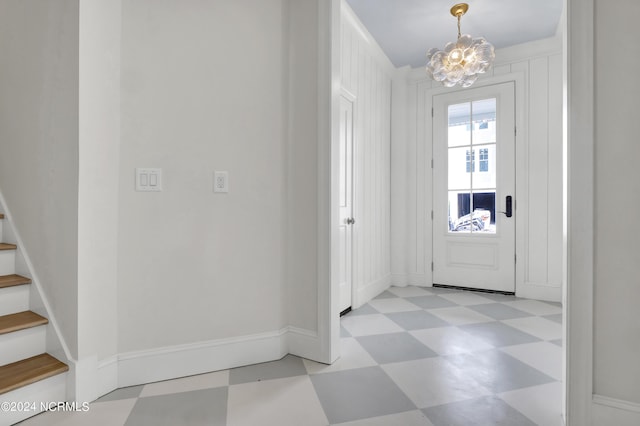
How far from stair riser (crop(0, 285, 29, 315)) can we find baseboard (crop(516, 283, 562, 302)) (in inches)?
174

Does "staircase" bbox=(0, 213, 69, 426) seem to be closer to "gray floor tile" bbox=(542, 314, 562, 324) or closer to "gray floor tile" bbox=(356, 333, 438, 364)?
"gray floor tile" bbox=(356, 333, 438, 364)

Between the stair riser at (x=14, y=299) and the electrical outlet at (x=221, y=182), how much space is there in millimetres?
1170

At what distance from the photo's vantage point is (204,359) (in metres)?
1.94

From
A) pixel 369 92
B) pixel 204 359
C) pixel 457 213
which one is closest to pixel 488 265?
pixel 457 213

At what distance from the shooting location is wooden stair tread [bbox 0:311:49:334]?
156cm

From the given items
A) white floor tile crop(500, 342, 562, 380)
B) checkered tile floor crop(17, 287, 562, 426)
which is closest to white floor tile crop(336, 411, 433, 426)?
checkered tile floor crop(17, 287, 562, 426)

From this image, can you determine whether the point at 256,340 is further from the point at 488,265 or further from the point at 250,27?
the point at 488,265

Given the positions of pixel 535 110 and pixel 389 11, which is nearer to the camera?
pixel 389 11

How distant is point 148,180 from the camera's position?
1.82 metres

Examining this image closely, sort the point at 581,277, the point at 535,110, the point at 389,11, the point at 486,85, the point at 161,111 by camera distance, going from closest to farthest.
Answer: the point at 581,277, the point at 161,111, the point at 389,11, the point at 535,110, the point at 486,85

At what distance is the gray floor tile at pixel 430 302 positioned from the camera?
335 cm

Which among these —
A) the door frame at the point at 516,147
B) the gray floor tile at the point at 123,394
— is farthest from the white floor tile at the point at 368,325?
the door frame at the point at 516,147

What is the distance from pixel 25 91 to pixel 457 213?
4.19 m

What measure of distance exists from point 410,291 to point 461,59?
2600mm
